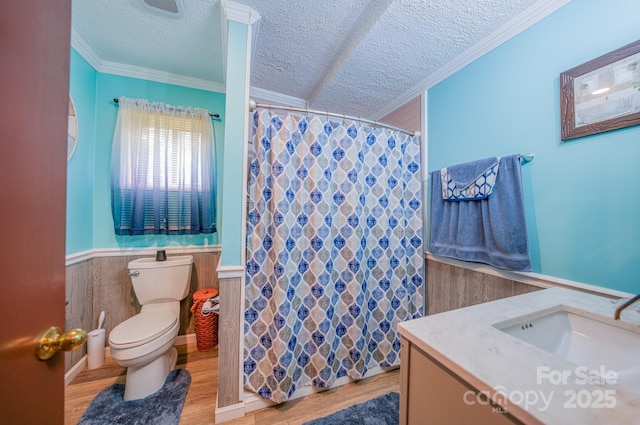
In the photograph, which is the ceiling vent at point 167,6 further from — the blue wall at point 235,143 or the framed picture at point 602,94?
the framed picture at point 602,94

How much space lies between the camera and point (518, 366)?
54 centimetres

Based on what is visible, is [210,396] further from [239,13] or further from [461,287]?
[239,13]

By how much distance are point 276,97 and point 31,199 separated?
201 centimetres

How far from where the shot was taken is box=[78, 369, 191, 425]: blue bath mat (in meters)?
1.22

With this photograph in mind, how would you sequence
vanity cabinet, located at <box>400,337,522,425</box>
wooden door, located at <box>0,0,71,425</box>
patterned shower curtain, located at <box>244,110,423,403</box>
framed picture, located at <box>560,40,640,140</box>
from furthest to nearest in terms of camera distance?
patterned shower curtain, located at <box>244,110,423,403</box>
framed picture, located at <box>560,40,640,140</box>
vanity cabinet, located at <box>400,337,522,425</box>
wooden door, located at <box>0,0,71,425</box>

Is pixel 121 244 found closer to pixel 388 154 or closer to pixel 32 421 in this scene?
pixel 32 421

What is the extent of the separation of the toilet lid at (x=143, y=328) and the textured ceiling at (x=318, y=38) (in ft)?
6.24

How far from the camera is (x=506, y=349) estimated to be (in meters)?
Answer: 0.60

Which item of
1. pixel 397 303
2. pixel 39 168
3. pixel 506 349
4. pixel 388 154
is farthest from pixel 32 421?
pixel 388 154

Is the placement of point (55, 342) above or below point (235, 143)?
below

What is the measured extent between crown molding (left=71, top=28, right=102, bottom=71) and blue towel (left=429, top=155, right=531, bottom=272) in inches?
106

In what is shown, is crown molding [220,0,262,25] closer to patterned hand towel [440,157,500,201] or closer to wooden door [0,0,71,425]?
wooden door [0,0,71,425]

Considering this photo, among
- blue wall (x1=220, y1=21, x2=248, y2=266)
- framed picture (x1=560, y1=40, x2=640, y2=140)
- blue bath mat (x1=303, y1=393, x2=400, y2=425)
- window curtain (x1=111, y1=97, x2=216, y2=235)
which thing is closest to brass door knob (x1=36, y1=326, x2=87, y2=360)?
blue wall (x1=220, y1=21, x2=248, y2=266)

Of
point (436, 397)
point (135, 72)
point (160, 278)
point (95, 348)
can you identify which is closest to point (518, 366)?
point (436, 397)
